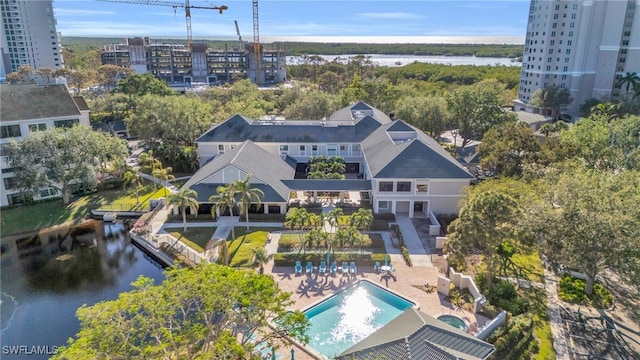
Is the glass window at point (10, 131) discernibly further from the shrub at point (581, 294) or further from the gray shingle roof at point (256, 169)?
the shrub at point (581, 294)

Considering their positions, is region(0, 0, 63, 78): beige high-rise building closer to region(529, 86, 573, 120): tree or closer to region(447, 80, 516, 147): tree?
region(447, 80, 516, 147): tree

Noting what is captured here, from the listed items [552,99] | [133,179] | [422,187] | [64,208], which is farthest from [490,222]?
[552,99]

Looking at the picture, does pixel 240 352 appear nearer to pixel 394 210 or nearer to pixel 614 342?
pixel 614 342

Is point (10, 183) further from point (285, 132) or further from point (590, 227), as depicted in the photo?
point (590, 227)

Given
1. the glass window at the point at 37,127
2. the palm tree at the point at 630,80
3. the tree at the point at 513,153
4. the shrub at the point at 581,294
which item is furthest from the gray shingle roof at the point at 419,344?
the palm tree at the point at 630,80

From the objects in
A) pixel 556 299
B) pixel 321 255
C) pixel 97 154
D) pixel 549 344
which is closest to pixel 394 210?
pixel 321 255

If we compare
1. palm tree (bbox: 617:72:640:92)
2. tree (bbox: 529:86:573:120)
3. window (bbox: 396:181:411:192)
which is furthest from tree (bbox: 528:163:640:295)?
palm tree (bbox: 617:72:640:92)
